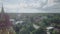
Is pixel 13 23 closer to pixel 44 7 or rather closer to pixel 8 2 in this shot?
pixel 8 2

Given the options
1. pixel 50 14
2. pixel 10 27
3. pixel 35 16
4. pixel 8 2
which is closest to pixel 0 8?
pixel 8 2

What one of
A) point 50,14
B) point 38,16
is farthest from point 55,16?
point 38,16

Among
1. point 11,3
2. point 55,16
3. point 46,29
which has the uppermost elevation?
point 11,3

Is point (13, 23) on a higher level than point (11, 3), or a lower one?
lower

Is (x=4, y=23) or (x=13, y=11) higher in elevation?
(x=13, y=11)

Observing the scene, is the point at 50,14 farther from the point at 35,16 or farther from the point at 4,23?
the point at 4,23

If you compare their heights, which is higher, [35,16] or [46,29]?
[35,16]

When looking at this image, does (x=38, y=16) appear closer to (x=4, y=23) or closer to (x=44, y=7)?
(x=44, y=7)

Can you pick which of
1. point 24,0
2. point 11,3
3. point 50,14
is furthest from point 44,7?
point 11,3
